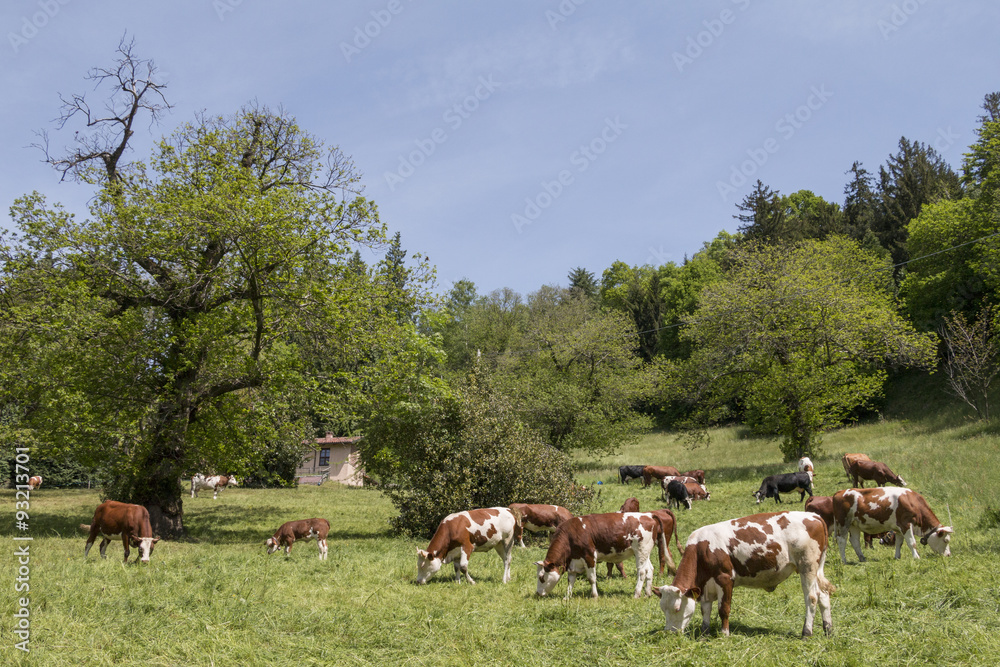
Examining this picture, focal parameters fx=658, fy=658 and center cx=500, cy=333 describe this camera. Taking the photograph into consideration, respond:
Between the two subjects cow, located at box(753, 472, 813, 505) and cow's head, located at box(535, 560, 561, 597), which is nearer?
cow's head, located at box(535, 560, 561, 597)

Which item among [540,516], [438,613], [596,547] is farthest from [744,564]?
[540,516]

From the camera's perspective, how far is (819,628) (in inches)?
302

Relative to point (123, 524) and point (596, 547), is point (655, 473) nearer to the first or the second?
point (596, 547)

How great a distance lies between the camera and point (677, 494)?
69.6 ft

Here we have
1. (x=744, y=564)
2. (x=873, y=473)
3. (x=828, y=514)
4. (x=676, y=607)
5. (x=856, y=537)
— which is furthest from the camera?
(x=873, y=473)

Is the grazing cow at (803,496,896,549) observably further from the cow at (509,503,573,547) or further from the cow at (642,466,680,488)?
the cow at (642,466,680,488)

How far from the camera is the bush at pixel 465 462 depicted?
1870 cm

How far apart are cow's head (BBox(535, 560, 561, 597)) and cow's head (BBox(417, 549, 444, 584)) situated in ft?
7.19

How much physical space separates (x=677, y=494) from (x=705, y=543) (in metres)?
13.8

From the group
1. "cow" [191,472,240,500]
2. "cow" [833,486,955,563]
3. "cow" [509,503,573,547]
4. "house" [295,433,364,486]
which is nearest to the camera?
"cow" [833,486,955,563]

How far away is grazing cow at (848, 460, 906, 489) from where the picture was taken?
19.2 metres

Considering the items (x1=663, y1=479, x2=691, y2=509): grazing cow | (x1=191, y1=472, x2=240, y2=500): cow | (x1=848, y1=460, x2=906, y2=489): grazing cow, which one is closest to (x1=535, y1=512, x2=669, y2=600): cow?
(x1=663, y1=479, x2=691, y2=509): grazing cow

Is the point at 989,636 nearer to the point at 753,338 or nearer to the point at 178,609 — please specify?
the point at 178,609


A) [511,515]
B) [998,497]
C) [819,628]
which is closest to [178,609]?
[511,515]
